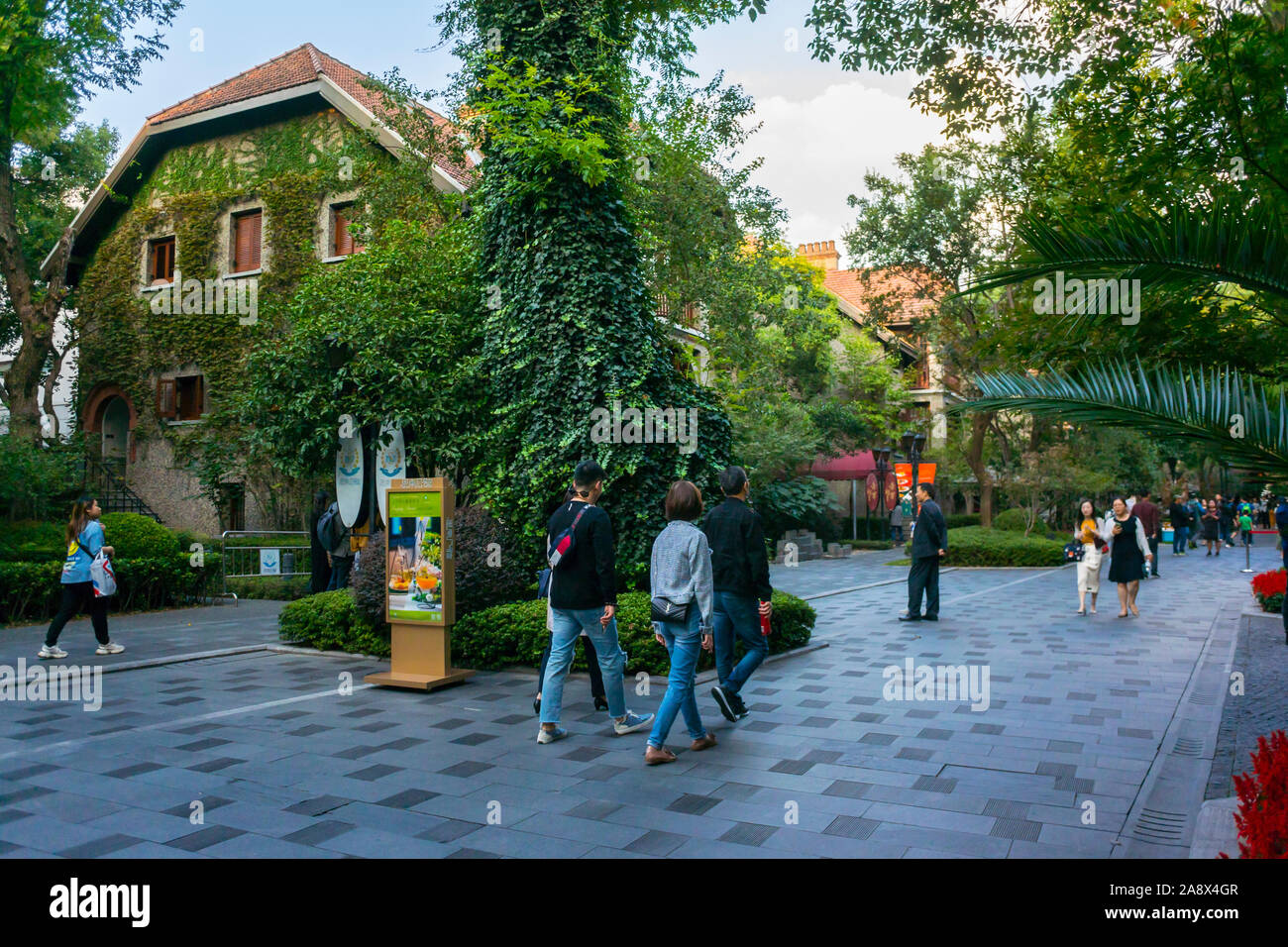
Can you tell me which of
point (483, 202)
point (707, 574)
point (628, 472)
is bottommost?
point (707, 574)

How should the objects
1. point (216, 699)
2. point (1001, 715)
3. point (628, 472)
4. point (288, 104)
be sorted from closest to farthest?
1. point (1001, 715)
2. point (216, 699)
3. point (628, 472)
4. point (288, 104)

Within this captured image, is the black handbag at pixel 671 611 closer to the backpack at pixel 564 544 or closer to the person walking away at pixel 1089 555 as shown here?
the backpack at pixel 564 544

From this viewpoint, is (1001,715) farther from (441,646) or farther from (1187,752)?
(441,646)

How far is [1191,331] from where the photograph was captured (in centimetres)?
512

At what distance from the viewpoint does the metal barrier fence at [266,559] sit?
1803 cm

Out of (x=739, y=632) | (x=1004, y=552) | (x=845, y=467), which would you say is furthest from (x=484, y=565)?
(x=845, y=467)

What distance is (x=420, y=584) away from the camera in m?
8.70

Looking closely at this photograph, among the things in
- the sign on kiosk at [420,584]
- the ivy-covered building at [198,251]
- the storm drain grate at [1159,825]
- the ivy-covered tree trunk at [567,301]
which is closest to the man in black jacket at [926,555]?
the ivy-covered tree trunk at [567,301]

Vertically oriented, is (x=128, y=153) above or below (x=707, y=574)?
above

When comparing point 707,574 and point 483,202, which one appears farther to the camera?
point 483,202

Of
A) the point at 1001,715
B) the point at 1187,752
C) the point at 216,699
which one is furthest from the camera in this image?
the point at 216,699

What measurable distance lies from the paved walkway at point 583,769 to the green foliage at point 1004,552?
1562 cm

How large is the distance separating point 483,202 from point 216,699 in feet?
24.2
